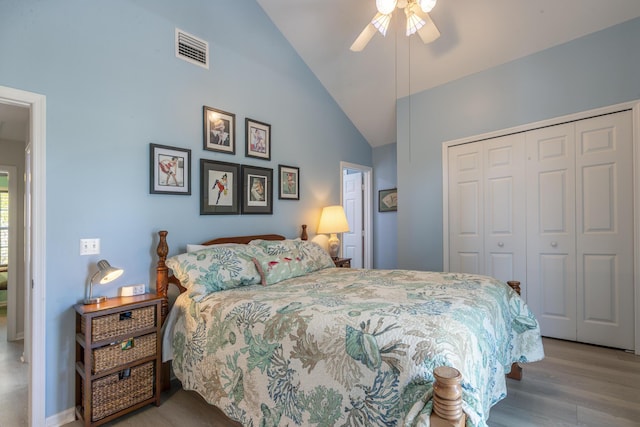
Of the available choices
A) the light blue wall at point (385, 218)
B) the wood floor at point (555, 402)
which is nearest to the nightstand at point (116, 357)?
the wood floor at point (555, 402)

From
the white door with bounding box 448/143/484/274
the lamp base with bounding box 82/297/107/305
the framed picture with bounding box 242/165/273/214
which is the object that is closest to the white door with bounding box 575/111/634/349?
the white door with bounding box 448/143/484/274

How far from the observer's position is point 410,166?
4.01m

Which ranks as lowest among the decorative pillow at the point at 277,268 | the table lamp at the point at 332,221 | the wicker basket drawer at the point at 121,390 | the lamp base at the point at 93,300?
the wicker basket drawer at the point at 121,390

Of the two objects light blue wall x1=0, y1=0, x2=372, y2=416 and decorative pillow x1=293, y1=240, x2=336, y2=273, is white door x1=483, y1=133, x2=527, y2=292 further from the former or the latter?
light blue wall x1=0, y1=0, x2=372, y2=416

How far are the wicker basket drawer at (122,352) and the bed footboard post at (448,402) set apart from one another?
185cm

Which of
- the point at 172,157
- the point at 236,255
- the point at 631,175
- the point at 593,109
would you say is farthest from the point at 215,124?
the point at 631,175

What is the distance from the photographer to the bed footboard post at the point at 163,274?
7.30 feet

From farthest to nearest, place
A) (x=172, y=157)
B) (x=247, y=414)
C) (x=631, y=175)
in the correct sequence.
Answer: (x=631, y=175) → (x=172, y=157) → (x=247, y=414)

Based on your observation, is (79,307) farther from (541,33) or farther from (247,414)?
(541,33)

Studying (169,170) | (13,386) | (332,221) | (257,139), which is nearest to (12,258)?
(13,386)

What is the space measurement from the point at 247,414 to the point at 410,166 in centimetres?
334

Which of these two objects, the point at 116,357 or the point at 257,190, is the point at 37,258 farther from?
the point at 257,190

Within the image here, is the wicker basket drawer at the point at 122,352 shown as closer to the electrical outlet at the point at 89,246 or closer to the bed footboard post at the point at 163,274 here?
the bed footboard post at the point at 163,274

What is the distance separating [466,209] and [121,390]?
359cm
